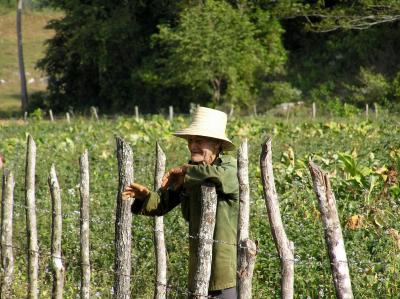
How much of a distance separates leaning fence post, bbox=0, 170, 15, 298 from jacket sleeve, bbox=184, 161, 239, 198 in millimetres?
3816

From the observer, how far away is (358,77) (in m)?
37.6

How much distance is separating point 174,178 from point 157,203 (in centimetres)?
22

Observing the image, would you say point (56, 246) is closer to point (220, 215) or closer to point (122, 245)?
point (122, 245)

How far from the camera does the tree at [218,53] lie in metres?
37.9

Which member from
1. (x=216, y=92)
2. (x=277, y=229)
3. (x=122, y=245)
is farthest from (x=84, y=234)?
(x=216, y=92)

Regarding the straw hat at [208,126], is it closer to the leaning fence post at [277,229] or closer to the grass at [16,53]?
the leaning fence post at [277,229]

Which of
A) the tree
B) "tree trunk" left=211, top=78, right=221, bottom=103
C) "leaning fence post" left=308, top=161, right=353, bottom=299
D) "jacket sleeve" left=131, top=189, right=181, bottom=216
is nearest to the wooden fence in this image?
"leaning fence post" left=308, top=161, right=353, bottom=299

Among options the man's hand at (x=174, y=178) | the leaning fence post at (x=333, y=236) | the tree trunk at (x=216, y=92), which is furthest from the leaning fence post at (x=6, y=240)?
the tree trunk at (x=216, y=92)

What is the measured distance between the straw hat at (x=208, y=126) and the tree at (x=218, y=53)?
103ft

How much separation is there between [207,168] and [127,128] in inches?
764

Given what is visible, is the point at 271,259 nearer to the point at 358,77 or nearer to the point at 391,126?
the point at 391,126

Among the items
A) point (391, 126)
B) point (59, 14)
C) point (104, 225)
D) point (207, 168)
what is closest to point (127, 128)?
point (391, 126)

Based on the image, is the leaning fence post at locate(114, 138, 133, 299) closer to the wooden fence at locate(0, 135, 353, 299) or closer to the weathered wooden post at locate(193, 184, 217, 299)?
the wooden fence at locate(0, 135, 353, 299)

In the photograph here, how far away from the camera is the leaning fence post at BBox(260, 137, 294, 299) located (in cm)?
555
